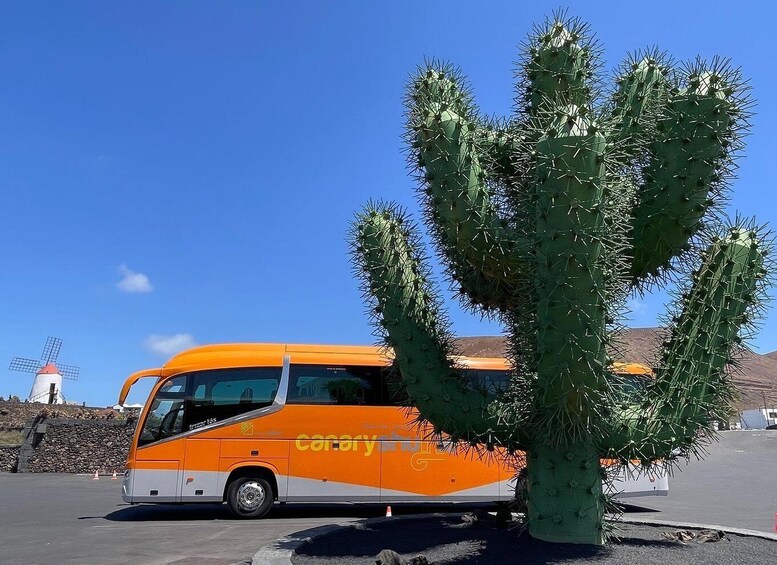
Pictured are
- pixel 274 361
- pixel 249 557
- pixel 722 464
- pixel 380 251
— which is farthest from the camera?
pixel 722 464

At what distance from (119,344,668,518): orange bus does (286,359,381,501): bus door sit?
0.02 metres

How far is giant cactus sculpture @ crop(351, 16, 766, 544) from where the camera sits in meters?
4.39

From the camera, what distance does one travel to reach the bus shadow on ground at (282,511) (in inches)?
453

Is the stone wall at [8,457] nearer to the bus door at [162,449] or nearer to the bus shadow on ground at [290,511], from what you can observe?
the bus shadow on ground at [290,511]

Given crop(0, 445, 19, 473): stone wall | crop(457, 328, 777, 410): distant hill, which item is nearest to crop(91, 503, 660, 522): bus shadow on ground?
crop(457, 328, 777, 410): distant hill

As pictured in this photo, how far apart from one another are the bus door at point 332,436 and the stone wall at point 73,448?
1496 cm

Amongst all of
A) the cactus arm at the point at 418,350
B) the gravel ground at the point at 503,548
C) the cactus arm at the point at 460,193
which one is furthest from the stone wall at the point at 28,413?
the cactus arm at the point at 460,193

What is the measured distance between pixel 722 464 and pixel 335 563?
25889 mm

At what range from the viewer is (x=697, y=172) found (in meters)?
5.14

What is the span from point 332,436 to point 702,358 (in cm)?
799

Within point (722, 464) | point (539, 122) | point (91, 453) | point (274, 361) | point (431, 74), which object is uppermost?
point (431, 74)

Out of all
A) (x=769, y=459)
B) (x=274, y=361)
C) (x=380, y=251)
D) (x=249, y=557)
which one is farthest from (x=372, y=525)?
(x=769, y=459)

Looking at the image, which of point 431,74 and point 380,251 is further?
point 431,74

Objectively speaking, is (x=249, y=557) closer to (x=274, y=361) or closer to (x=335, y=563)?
(x=335, y=563)
